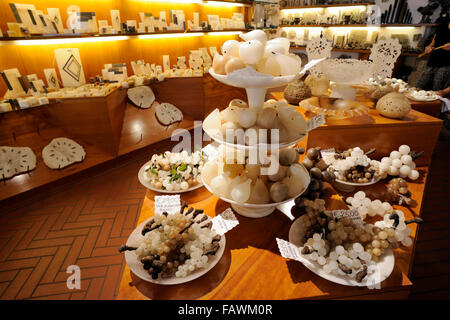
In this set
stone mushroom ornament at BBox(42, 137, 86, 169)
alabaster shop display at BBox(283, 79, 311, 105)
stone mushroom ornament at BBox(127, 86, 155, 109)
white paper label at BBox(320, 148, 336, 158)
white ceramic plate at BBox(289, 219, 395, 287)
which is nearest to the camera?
white ceramic plate at BBox(289, 219, 395, 287)

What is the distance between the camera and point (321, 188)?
146cm

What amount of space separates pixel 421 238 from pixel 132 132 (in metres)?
3.44

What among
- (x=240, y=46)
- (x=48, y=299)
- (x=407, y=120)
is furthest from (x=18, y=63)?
(x=407, y=120)

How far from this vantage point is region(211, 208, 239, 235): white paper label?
119cm

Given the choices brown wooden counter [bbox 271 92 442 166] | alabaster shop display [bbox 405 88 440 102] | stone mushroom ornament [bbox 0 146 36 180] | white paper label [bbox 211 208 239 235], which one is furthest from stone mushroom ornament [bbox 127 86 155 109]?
alabaster shop display [bbox 405 88 440 102]

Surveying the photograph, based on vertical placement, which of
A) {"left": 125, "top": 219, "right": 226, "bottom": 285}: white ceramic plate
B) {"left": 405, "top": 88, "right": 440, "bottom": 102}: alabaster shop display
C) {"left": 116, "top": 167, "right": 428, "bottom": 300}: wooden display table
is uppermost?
{"left": 405, "top": 88, "right": 440, "bottom": 102}: alabaster shop display

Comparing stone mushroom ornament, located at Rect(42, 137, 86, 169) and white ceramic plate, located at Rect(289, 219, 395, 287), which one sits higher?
white ceramic plate, located at Rect(289, 219, 395, 287)

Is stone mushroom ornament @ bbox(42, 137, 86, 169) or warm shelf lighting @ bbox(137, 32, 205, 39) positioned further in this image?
warm shelf lighting @ bbox(137, 32, 205, 39)

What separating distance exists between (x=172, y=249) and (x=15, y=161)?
98.6 inches

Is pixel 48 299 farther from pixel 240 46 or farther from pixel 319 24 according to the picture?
pixel 319 24

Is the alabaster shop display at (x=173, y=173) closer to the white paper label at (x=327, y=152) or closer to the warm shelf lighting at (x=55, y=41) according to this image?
the white paper label at (x=327, y=152)

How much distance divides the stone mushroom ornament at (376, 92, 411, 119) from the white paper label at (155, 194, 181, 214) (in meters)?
1.66

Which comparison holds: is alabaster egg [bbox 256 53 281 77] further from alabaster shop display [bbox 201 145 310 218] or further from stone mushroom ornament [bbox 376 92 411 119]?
stone mushroom ornament [bbox 376 92 411 119]

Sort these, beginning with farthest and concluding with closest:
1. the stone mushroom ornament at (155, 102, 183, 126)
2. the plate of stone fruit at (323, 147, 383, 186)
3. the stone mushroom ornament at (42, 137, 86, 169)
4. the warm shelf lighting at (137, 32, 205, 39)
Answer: the warm shelf lighting at (137, 32, 205, 39) → the stone mushroom ornament at (155, 102, 183, 126) → the stone mushroom ornament at (42, 137, 86, 169) → the plate of stone fruit at (323, 147, 383, 186)
